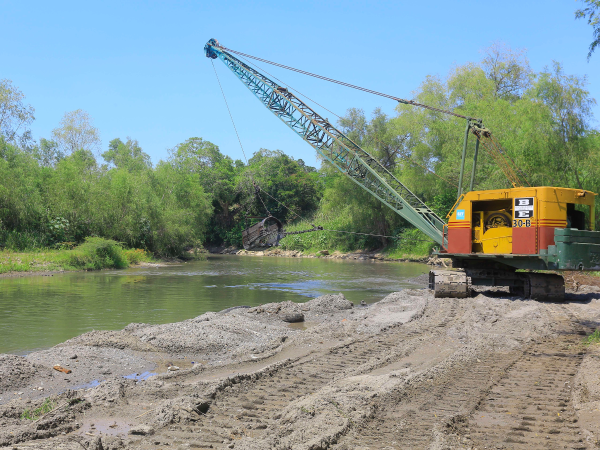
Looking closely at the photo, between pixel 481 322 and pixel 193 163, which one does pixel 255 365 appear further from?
pixel 193 163

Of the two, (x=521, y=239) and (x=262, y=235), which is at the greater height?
(x=262, y=235)

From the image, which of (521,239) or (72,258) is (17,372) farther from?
(72,258)

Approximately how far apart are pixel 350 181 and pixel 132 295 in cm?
2575

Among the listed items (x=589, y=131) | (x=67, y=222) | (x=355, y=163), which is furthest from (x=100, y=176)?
(x=589, y=131)

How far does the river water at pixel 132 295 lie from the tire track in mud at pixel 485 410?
626 centimetres

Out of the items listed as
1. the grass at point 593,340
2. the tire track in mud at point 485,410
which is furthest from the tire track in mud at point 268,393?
the grass at point 593,340

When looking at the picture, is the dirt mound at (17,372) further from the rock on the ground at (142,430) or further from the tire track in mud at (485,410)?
the tire track in mud at (485,410)

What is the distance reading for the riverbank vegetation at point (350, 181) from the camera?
75.0 feet

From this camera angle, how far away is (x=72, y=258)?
24516 millimetres

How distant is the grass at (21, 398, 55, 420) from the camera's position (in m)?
4.52

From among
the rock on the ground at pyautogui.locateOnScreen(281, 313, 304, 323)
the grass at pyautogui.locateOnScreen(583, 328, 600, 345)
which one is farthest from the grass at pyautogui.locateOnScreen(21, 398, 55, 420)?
the grass at pyautogui.locateOnScreen(583, 328, 600, 345)

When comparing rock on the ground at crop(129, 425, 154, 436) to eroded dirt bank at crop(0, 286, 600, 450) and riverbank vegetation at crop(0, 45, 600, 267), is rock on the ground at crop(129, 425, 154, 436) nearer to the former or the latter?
eroded dirt bank at crop(0, 286, 600, 450)

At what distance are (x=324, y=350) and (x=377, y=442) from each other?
3.45 metres

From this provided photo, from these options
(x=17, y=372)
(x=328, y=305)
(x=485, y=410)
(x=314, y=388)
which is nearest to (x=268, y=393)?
(x=314, y=388)
